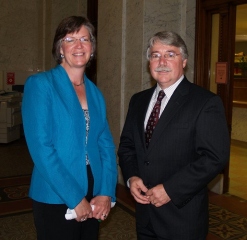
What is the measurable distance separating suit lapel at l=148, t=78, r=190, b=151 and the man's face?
3.3 inches

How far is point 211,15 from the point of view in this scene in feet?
14.6

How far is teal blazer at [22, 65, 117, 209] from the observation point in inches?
67.4

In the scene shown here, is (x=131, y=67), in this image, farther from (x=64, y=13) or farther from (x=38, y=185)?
(x=64, y=13)

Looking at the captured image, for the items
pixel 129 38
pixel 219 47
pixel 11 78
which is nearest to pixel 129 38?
pixel 129 38

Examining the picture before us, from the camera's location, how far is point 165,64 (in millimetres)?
1844

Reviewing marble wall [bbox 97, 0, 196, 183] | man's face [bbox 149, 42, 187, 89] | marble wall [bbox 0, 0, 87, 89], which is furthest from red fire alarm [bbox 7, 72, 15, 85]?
man's face [bbox 149, 42, 187, 89]

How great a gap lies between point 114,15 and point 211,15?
132 cm

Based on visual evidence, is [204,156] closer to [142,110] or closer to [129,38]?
[142,110]

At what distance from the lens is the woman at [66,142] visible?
5.65 feet

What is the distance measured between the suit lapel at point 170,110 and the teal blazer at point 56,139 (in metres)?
0.35

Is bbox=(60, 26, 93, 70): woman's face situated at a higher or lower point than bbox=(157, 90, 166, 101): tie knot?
higher

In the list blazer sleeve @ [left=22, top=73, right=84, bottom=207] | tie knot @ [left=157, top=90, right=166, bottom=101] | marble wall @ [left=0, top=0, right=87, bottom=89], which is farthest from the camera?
marble wall @ [left=0, top=0, right=87, bottom=89]

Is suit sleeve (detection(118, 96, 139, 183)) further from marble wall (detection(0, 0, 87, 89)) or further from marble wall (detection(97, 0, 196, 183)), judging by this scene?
marble wall (detection(0, 0, 87, 89))

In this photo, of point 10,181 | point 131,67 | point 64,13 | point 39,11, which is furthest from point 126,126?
point 39,11
